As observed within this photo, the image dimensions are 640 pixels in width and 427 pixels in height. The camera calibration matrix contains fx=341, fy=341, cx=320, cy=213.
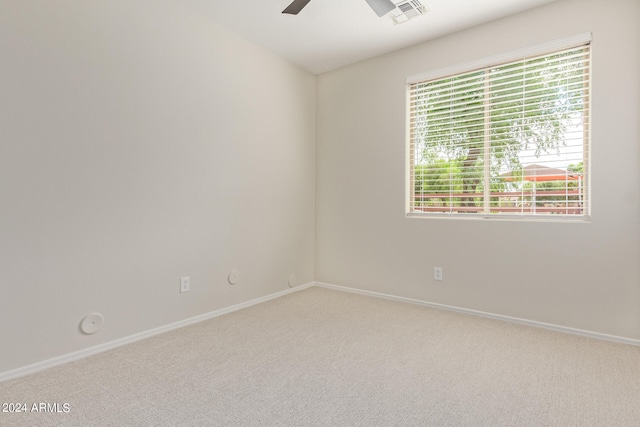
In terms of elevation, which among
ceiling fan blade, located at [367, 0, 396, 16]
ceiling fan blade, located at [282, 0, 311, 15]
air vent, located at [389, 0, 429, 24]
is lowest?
ceiling fan blade, located at [282, 0, 311, 15]

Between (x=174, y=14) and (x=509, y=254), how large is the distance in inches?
129

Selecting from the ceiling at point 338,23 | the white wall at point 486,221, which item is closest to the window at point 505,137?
the white wall at point 486,221

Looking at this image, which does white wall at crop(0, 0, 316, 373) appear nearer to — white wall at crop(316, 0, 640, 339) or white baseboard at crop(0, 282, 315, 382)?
white baseboard at crop(0, 282, 315, 382)

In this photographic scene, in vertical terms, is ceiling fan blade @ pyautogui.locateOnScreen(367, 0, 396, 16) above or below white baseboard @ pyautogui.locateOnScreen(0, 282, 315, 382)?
above

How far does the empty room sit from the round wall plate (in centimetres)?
1

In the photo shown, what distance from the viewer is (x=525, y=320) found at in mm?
2744

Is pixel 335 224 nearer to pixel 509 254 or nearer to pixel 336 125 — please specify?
pixel 336 125

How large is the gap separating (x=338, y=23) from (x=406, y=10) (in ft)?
1.89

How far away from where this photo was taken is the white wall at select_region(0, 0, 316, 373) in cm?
192

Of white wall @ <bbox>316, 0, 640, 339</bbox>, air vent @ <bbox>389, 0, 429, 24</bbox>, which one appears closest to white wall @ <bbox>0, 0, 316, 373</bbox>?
white wall @ <bbox>316, 0, 640, 339</bbox>

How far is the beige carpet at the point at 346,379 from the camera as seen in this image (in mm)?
1537

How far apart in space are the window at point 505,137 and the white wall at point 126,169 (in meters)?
1.52

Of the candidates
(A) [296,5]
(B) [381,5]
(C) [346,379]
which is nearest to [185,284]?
(C) [346,379]

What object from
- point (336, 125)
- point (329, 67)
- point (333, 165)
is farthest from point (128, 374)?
point (329, 67)
